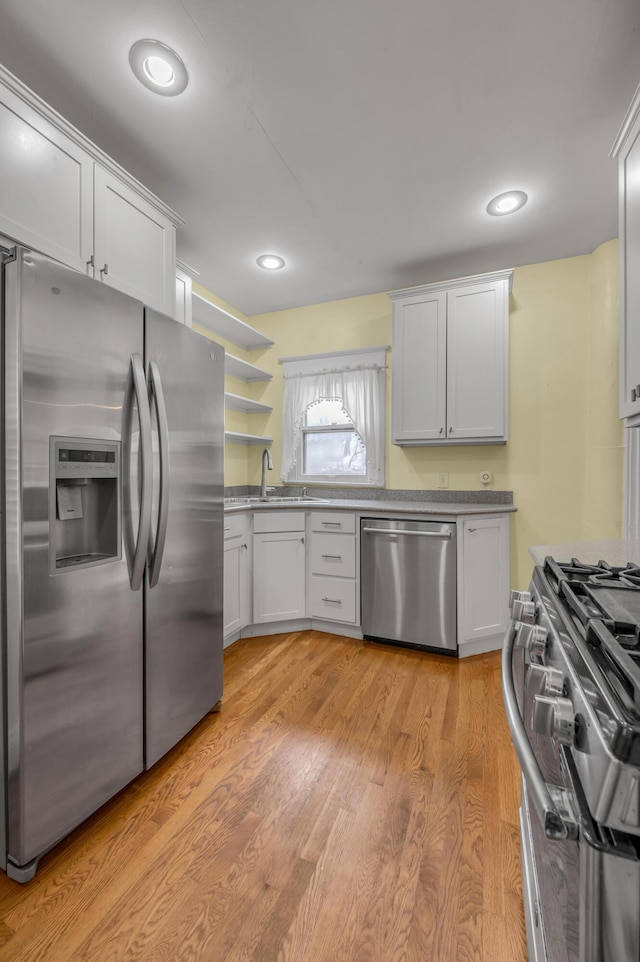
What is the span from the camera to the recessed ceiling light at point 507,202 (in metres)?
2.20

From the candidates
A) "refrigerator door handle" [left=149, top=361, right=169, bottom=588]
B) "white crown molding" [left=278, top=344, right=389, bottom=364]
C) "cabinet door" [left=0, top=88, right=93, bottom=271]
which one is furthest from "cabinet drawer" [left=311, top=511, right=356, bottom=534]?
"cabinet door" [left=0, top=88, right=93, bottom=271]

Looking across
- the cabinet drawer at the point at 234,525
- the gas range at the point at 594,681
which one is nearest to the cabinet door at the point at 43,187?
the cabinet drawer at the point at 234,525

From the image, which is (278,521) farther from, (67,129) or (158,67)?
(158,67)

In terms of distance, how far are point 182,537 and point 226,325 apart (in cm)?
221

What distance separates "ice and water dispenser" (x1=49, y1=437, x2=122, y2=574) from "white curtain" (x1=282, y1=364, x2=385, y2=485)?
2.29 meters

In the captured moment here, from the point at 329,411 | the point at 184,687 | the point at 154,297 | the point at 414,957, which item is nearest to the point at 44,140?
the point at 154,297

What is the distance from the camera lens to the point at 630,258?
1404mm

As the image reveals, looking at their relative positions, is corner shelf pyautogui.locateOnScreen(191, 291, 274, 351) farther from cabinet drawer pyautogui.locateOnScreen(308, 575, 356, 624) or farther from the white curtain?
cabinet drawer pyautogui.locateOnScreen(308, 575, 356, 624)

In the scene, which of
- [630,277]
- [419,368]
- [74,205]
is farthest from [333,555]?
[74,205]

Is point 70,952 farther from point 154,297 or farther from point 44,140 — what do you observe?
point 44,140

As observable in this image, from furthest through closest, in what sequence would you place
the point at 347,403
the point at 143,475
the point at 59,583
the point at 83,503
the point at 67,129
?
the point at 347,403
the point at 67,129
the point at 143,475
the point at 83,503
the point at 59,583

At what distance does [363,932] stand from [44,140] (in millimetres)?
2663

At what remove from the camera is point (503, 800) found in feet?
4.70

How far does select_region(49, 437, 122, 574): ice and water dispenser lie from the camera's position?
3.83ft
